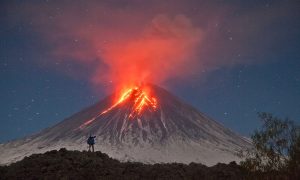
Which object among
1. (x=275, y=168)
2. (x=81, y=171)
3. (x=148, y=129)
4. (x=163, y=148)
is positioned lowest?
(x=275, y=168)

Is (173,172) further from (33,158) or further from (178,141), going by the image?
(178,141)

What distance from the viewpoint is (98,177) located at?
46875 millimetres

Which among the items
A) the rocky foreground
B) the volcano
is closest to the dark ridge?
the rocky foreground

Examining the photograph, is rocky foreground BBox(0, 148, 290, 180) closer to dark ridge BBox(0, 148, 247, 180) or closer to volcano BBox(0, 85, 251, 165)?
dark ridge BBox(0, 148, 247, 180)

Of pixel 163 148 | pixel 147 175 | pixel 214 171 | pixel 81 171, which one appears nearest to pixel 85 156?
pixel 81 171

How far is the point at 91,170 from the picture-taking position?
1921 inches

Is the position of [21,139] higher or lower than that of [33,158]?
higher

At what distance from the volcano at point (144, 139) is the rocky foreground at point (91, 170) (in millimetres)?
82929

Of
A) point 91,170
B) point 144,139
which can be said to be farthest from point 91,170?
point 144,139

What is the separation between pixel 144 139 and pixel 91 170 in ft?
381

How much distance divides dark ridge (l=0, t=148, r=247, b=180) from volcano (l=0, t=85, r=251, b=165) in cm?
8296

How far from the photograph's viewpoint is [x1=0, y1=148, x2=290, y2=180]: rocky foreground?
47.5 metres

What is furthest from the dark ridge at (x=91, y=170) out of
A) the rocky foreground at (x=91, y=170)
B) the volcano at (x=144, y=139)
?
the volcano at (x=144, y=139)

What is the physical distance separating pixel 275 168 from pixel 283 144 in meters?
2.05
